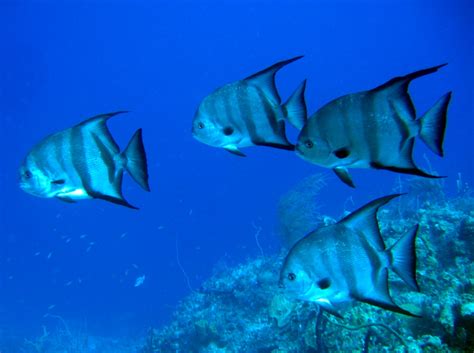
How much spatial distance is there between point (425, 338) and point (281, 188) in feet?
196

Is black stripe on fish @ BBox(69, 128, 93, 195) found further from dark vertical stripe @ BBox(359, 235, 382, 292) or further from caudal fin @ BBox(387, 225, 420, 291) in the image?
caudal fin @ BBox(387, 225, 420, 291)

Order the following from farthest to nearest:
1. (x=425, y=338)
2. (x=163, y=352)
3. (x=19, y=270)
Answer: (x=19, y=270), (x=163, y=352), (x=425, y=338)

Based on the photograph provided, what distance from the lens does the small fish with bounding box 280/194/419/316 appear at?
2135 millimetres

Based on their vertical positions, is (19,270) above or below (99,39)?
below

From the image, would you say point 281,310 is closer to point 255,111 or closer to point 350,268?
point 350,268

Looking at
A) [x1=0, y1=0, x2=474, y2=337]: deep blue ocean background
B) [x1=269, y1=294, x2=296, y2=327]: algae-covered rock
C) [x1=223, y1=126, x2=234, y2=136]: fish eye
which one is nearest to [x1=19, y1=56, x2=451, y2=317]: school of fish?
[x1=223, y1=126, x2=234, y2=136]: fish eye

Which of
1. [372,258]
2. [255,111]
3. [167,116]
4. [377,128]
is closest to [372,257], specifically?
[372,258]

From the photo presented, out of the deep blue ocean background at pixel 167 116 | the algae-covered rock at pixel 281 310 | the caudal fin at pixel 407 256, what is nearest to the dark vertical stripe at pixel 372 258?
the caudal fin at pixel 407 256

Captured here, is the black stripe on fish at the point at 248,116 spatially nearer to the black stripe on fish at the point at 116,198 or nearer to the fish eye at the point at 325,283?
the black stripe on fish at the point at 116,198

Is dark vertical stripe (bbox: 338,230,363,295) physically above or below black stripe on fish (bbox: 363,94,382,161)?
below

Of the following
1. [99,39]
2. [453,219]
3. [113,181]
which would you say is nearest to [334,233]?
[113,181]

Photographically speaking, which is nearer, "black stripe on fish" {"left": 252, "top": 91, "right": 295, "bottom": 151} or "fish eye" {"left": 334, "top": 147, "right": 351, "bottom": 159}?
"fish eye" {"left": 334, "top": 147, "right": 351, "bottom": 159}

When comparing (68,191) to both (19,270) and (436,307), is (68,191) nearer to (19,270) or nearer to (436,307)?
(436,307)

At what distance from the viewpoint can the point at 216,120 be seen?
2.61 m
